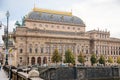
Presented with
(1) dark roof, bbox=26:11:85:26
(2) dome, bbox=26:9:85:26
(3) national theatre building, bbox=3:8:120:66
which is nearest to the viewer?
(3) national theatre building, bbox=3:8:120:66

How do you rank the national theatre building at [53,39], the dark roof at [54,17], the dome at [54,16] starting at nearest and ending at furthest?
the national theatre building at [53,39] < the dark roof at [54,17] < the dome at [54,16]

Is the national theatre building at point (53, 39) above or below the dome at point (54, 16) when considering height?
below

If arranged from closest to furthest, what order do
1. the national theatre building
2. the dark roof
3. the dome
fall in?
1. the national theatre building
2. the dark roof
3. the dome

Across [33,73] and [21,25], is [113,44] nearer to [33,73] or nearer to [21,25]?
[21,25]

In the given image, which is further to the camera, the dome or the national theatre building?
the dome

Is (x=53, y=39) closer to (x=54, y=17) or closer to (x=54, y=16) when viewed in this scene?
(x=54, y=17)

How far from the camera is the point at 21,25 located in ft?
252

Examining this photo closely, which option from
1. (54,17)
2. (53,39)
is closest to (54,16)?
(54,17)

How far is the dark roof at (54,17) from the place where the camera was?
7956 centimetres

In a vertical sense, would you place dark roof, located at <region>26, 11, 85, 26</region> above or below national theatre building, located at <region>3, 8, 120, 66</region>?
above

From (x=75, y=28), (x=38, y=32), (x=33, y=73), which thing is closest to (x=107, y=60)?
(x=75, y=28)

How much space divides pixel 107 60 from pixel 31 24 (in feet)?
97.8

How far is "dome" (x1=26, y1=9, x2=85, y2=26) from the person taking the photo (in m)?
79.9

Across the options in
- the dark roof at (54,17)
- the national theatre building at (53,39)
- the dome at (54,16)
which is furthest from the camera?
the dome at (54,16)
